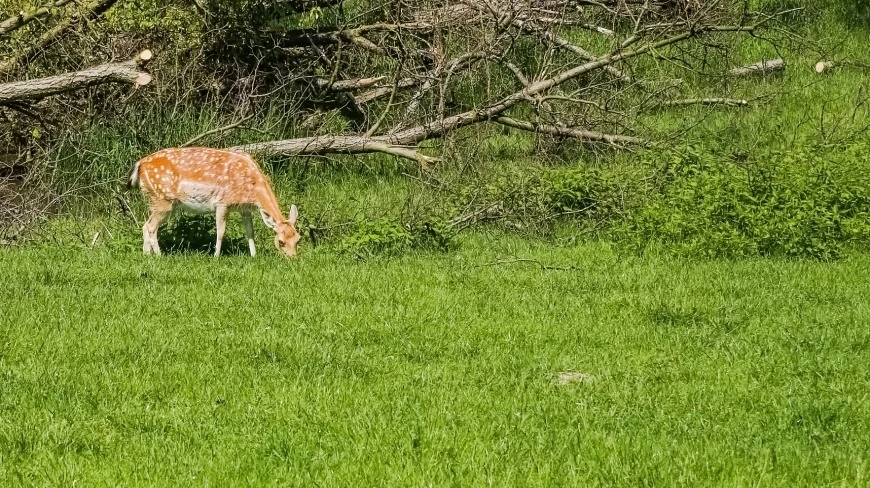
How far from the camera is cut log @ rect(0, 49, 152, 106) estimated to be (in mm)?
13141

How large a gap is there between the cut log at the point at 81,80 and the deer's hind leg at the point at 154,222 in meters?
1.63

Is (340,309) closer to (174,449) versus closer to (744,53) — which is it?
(174,449)

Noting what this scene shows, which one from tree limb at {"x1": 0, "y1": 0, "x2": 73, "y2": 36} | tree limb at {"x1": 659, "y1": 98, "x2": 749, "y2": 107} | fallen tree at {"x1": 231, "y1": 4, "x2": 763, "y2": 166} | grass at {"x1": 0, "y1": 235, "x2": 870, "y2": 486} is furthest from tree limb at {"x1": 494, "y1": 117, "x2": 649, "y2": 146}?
tree limb at {"x1": 0, "y1": 0, "x2": 73, "y2": 36}

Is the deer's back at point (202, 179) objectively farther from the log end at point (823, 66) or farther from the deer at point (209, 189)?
the log end at point (823, 66)

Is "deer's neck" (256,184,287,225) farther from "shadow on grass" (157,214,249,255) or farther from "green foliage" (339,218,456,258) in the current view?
"green foliage" (339,218,456,258)

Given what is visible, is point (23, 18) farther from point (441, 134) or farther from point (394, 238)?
point (394, 238)

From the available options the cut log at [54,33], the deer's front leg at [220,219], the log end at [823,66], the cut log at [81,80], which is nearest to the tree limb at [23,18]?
the cut log at [54,33]

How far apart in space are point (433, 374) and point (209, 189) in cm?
568

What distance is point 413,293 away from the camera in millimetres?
9391

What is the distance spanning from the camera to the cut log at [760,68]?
19.6m

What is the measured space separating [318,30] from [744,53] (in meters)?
9.07

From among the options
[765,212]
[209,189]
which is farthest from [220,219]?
[765,212]

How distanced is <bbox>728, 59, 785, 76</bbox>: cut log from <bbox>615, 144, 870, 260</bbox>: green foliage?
7595mm

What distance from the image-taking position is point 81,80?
43.6ft
